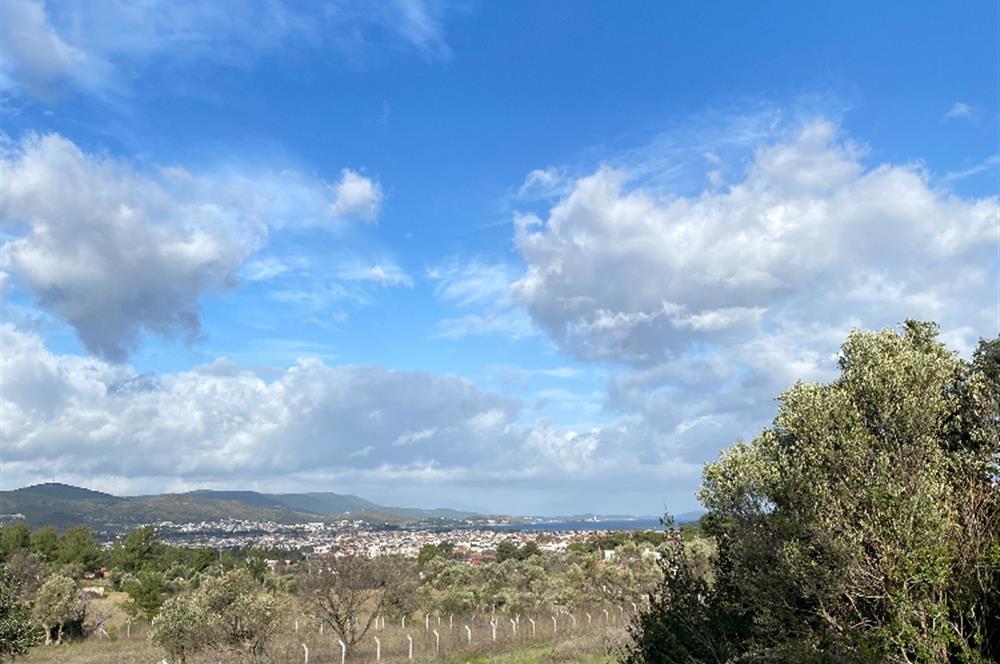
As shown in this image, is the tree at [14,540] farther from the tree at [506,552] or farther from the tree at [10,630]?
the tree at [10,630]

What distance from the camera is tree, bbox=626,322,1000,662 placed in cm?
999

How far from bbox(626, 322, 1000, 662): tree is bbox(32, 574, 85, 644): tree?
A: 49.7 meters

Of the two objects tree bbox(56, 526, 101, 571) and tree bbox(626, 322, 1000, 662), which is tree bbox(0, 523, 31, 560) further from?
tree bbox(626, 322, 1000, 662)

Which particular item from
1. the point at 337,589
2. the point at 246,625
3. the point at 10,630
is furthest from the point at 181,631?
the point at 10,630

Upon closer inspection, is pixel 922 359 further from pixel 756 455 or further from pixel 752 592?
pixel 752 592

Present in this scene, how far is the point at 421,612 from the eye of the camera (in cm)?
5300

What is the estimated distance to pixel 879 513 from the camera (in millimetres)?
10180

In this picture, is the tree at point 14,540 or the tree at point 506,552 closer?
the tree at point 14,540

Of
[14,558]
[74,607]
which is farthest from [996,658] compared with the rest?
[14,558]

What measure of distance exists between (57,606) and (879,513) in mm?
53853

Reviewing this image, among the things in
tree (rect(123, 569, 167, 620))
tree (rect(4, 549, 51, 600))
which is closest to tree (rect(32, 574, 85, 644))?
tree (rect(4, 549, 51, 600))

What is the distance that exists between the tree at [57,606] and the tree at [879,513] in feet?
163

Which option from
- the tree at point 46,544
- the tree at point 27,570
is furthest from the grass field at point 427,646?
the tree at point 46,544

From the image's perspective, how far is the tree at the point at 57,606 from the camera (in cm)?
4723
